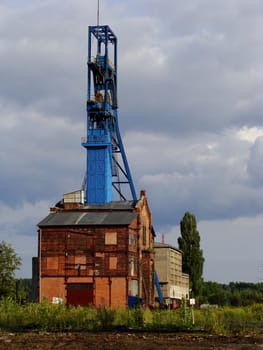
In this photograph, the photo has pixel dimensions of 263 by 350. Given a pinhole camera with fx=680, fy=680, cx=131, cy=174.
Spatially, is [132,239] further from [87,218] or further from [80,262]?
[80,262]

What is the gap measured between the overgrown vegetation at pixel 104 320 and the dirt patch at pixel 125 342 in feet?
11.1

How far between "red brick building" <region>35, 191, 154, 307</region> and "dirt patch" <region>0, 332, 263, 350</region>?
102 feet

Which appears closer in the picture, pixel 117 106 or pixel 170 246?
pixel 117 106

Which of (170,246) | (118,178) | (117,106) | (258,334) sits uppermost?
(117,106)

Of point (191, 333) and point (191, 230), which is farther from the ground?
point (191, 230)

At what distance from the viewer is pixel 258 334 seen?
98.7 feet

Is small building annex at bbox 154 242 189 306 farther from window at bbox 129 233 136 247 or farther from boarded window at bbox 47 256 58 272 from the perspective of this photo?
boarded window at bbox 47 256 58 272

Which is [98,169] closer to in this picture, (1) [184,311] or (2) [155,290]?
(2) [155,290]

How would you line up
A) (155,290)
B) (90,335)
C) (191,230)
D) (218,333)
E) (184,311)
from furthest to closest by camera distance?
(191,230)
(155,290)
(184,311)
(218,333)
(90,335)

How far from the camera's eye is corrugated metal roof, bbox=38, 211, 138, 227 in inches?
2463

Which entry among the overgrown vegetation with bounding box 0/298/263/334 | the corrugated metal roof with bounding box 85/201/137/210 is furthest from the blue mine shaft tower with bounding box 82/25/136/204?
the overgrown vegetation with bounding box 0/298/263/334

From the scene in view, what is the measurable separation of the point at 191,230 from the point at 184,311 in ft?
190

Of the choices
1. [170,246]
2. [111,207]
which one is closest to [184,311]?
[111,207]

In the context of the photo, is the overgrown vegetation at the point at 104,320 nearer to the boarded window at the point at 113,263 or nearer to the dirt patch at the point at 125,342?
the dirt patch at the point at 125,342
